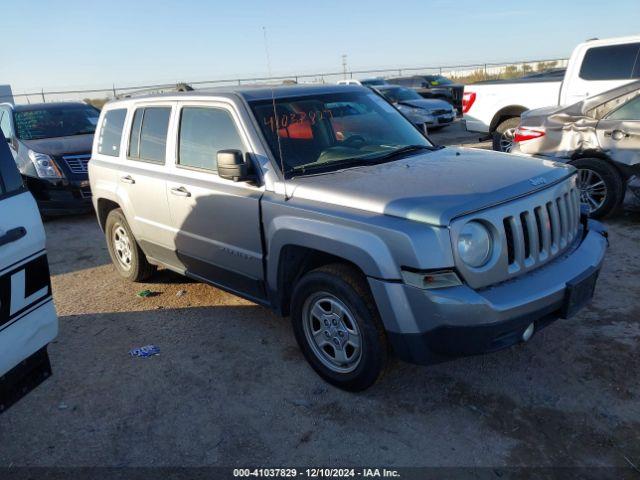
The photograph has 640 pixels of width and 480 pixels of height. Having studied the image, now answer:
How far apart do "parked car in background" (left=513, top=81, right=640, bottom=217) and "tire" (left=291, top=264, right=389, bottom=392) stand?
14.7 ft

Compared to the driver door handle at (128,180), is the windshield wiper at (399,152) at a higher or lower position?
higher

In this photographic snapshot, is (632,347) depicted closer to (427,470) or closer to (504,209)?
(504,209)

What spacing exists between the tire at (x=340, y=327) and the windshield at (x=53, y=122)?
7.65m

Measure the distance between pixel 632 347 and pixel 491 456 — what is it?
5.31ft

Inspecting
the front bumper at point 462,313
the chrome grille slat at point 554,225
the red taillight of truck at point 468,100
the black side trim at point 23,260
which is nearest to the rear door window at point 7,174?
the black side trim at point 23,260

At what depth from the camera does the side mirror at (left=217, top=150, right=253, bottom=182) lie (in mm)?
3504

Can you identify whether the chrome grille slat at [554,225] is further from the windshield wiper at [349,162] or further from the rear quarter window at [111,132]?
the rear quarter window at [111,132]

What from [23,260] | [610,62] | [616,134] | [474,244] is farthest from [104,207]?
[610,62]

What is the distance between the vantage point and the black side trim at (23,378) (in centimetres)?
263

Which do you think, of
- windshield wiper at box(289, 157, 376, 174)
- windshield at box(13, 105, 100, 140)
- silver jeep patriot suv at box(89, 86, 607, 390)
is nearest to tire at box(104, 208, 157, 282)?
silver jeep patriot suv at box(89, 86, 607, 390)

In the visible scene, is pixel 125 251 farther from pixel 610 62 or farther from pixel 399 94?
pixel 399 94

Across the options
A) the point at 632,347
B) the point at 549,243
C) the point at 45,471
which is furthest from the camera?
the point at 632,347

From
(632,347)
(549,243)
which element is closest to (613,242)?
(632,347)

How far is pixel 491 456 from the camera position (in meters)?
2.78
